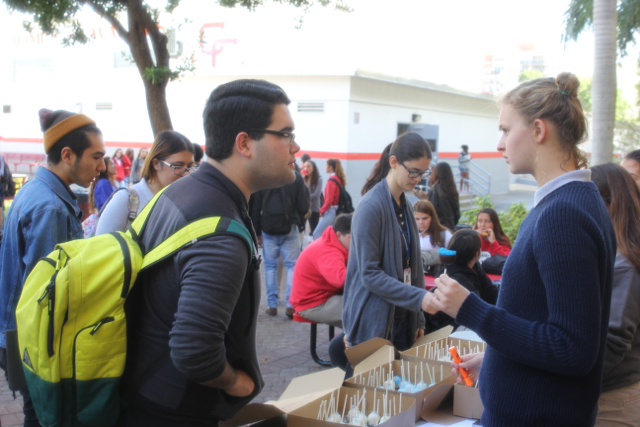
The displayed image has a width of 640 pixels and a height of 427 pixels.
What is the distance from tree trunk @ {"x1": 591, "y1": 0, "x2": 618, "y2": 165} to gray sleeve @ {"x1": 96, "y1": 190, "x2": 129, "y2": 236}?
5.56 metres

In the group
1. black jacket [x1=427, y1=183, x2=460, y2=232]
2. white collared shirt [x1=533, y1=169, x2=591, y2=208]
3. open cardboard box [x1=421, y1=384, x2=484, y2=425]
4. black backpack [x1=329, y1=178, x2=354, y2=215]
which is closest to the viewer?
white collared shirt [x1=533, y1=169, x2=591, y2=208]

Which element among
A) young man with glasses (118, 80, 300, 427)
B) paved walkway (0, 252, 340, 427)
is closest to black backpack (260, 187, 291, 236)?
paved walkway (0, 252, 340, 427)

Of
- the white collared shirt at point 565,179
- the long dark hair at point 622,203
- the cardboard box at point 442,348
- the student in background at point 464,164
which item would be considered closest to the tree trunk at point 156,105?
the cardboard box at point 442,348

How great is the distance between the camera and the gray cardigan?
9.82 ft

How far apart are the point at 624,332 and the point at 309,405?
1.29 metres

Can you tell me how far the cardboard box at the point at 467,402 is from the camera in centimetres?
243

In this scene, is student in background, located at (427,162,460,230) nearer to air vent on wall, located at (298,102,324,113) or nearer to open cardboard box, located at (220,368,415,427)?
open cardboard box, located at (220,368,415,427)

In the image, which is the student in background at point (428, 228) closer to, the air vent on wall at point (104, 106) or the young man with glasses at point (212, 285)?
the young man with glasses at point (212, 285)

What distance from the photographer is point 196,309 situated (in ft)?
4.73

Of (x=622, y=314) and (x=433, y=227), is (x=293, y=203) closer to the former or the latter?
(x=433, y=227)

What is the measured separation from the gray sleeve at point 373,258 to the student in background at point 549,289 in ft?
3.93

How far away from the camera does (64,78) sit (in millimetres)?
24484

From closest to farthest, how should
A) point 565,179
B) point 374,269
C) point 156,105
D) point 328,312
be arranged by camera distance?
point 565,179, point 374,269, point 328,312, point 156,105

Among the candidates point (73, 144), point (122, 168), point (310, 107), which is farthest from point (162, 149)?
point (122, 168)
